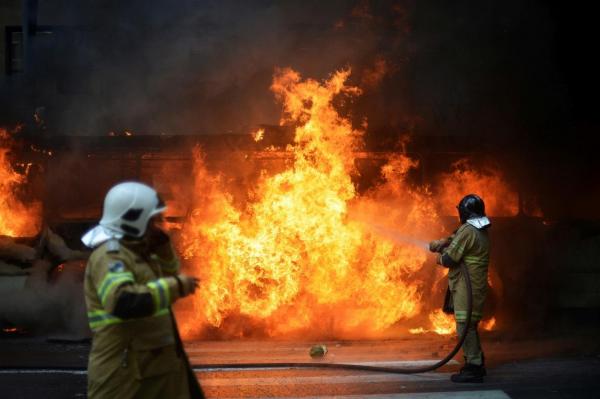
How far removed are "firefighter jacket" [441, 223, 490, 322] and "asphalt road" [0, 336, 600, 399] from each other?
785 mm

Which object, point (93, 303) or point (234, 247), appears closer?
point (93, 303)

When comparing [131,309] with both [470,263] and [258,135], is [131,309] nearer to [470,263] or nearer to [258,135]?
[470,263]

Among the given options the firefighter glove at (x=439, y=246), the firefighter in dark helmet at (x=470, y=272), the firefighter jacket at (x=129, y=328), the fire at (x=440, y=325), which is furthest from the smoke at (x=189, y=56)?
the firefighter jacket at (x=129, y=328)

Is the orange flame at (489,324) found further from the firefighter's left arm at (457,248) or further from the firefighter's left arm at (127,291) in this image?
the firefighter's left arm at (127,291)

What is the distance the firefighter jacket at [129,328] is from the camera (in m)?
2.86

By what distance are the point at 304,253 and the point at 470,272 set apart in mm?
3341

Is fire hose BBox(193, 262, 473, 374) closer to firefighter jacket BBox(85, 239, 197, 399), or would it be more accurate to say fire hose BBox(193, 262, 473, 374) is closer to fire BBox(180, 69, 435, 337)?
fire BBox(180, 69, 435, 337)

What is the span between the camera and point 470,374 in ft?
19.2

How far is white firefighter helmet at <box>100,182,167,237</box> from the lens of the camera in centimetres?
308

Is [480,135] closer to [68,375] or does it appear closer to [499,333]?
[499,333]

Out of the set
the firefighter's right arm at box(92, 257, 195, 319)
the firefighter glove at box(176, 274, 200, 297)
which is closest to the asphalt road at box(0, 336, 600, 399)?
the firefighter glove at box(176, 274, 200, 297)

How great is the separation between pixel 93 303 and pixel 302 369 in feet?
12.3

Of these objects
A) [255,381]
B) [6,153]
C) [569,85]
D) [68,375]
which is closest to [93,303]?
[255,381]

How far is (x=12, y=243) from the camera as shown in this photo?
30.0 ft
